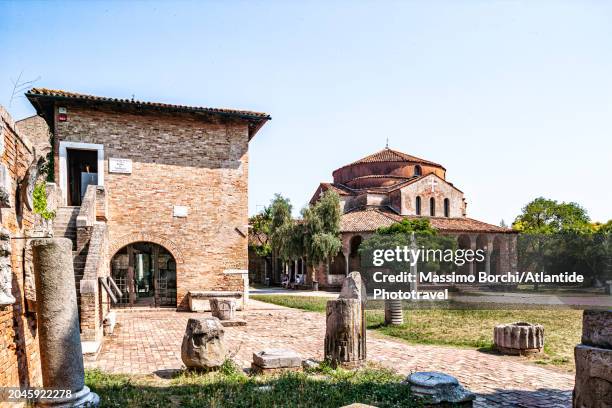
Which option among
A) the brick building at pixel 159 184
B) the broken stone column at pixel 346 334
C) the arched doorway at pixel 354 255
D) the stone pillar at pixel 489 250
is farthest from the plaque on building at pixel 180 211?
the stone pillar at pixel 489 250

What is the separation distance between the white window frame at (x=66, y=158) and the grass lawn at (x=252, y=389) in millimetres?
8792

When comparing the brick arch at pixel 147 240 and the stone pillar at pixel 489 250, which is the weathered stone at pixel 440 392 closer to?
the brick arch at pixel 147 240

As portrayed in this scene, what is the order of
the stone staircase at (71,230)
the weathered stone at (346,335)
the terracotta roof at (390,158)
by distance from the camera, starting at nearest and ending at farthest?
the weathered stone at (346,335) → the stone staircase at (71,230) → the terracotta roof at (390,158)

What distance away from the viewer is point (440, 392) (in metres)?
5.61

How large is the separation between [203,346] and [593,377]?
5302 millimetres

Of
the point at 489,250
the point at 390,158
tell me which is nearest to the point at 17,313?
the point at 489,250

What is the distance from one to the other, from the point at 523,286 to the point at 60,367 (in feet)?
117

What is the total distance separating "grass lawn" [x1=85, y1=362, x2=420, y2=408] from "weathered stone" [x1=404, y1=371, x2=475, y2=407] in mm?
174

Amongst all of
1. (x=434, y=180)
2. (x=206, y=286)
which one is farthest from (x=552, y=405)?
(x=434, y=180)

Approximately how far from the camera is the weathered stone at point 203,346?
716 centimetres

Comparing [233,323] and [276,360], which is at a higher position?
[276,360]

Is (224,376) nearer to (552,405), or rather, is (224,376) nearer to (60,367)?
(60,367)

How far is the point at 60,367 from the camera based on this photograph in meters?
4.94

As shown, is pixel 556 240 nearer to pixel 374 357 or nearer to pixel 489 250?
pixel 489 250
